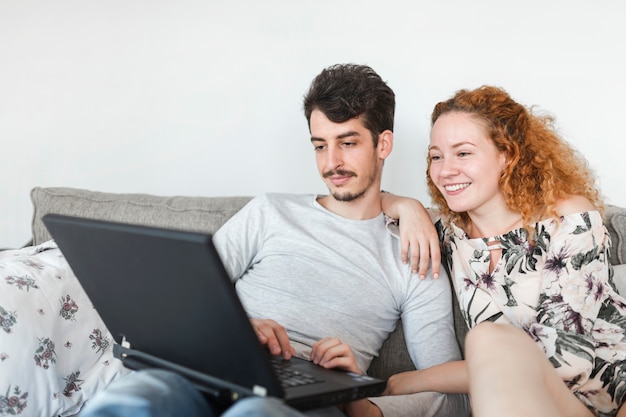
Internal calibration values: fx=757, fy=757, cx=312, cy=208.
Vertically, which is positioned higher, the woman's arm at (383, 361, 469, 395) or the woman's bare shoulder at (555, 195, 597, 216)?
the woman's bare shoulder at (555, 195, 597, 216)

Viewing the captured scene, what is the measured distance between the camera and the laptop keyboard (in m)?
1.21

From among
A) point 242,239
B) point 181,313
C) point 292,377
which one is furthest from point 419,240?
point 181,313

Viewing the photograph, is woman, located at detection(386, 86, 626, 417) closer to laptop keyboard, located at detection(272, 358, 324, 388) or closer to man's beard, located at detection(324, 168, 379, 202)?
man's beard, located at detection(324, 168, 379, 202)

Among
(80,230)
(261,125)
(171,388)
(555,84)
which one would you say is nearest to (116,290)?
(80,230)

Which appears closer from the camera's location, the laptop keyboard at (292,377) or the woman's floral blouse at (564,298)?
the laptop keyboard at (292,377)

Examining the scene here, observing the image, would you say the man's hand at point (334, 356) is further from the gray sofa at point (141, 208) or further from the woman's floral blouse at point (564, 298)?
the gray sofa at point (141, 208)

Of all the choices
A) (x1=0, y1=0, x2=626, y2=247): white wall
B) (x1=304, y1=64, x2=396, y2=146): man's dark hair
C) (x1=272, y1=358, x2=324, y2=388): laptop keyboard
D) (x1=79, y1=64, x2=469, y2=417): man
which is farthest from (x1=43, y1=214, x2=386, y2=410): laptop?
(x1=0, y1=0, x2=626, y2=247): white wall

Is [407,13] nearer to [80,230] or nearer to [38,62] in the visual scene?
[38,62]

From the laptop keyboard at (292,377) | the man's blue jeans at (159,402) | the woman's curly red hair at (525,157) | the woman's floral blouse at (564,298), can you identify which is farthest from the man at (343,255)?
the man's blue jeans at (159,402)

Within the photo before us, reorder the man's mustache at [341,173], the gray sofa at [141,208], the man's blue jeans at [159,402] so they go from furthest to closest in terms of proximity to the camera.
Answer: the gray sofa at [141,208], the man's mustache at [341,173], the man's blue jeans at [159,402]

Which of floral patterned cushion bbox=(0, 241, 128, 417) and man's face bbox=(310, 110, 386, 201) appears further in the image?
man's face bbox=(310, 110, 386, 201)

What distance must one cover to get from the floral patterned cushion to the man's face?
0.66m

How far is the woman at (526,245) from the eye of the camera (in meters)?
1.54

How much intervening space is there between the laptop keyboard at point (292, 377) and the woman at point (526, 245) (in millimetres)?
363
